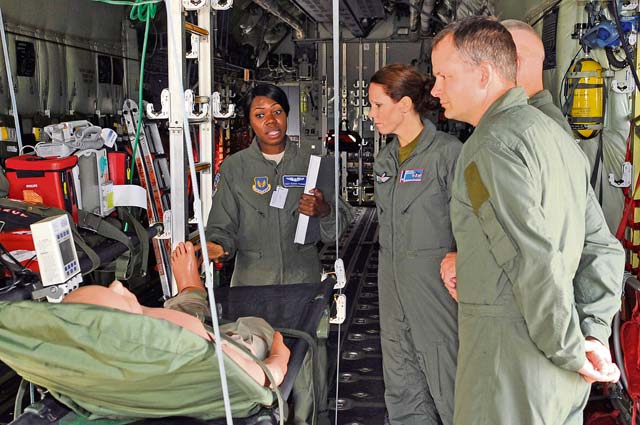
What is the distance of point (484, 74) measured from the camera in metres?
2.05

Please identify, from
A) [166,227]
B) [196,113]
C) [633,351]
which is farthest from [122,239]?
[633,351]

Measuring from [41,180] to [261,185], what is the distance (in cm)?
103

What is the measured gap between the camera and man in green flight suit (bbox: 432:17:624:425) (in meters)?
1.83

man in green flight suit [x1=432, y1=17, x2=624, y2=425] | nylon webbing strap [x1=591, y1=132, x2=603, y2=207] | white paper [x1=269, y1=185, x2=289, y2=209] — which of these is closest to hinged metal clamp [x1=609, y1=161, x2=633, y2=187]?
nylon webbing strap [x1=591, y1=132, x2=603, y2=207]

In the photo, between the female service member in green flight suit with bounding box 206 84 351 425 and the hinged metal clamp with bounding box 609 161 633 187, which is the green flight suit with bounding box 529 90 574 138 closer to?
the female service member in green flight suit with bounding box 206 84 351 425

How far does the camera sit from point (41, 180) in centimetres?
336

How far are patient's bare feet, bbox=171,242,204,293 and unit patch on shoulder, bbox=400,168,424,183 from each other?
1.06 metres

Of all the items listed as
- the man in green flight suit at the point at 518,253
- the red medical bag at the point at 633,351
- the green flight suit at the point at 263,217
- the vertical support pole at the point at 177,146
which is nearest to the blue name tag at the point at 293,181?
the green flight suit at the point at 263,217

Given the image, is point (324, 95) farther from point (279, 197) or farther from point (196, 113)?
point (196, 113)

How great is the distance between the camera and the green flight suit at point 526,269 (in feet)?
6.00

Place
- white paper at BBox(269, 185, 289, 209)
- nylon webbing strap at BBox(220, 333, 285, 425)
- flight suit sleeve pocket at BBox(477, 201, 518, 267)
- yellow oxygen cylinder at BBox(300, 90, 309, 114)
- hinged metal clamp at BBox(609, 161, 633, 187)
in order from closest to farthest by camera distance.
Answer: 1. nylon webbing strap at BBox(220, 333, 285, 425)
2. flight suit sleeve pocket at BBox(477, 201, 518, 267)
3. white paper at BBox(269, 185, 289, 209)
4. hinged metal clamp at BBox(609, 161, 633, 187)
5. yellow oxygen cylinder at BBox(300, 90, 309, 114)

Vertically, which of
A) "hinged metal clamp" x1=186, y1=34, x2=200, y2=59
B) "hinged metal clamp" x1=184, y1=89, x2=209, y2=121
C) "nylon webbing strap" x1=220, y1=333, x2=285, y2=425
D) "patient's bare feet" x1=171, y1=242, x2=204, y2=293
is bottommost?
"nylon webbing strap" x1=220, y1=333, x2=285, y2=425

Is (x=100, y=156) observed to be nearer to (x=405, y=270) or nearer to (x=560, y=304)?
(x=405, y=270)

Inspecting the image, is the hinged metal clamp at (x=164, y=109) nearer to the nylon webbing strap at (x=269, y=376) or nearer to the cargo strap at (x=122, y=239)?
the cargo strap at (x=122, y=239)
